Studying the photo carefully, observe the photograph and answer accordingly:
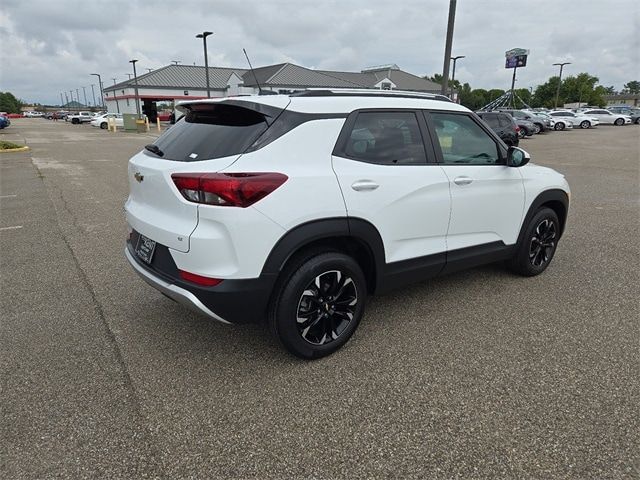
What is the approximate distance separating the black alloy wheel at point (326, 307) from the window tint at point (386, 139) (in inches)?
33.6

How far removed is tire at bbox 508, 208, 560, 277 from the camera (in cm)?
430

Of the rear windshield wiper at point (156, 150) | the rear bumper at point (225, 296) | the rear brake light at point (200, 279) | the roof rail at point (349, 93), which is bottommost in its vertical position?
the rear bumper at point (225, 296)

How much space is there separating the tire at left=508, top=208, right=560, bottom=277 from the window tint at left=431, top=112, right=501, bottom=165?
86 centimetres

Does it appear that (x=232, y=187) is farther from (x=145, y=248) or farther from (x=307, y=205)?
(x=145, y=248)

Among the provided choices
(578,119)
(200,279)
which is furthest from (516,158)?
(578,119)

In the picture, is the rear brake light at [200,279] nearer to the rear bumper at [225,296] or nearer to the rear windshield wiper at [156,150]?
the rear bumper at [225,296]

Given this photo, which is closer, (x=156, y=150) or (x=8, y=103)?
(x=156, y=150)

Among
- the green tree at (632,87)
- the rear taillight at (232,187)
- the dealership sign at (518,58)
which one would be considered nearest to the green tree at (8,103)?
the dealership sign at (518,58)

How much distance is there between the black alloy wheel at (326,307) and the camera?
9.57 ft

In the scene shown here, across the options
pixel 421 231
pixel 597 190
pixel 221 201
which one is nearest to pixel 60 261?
pixel 221 201

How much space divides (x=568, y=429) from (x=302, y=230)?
1.84m

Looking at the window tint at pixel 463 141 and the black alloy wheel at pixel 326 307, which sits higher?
the window tint at pixel 463 141

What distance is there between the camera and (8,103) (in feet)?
330

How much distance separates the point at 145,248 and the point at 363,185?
155 cm
